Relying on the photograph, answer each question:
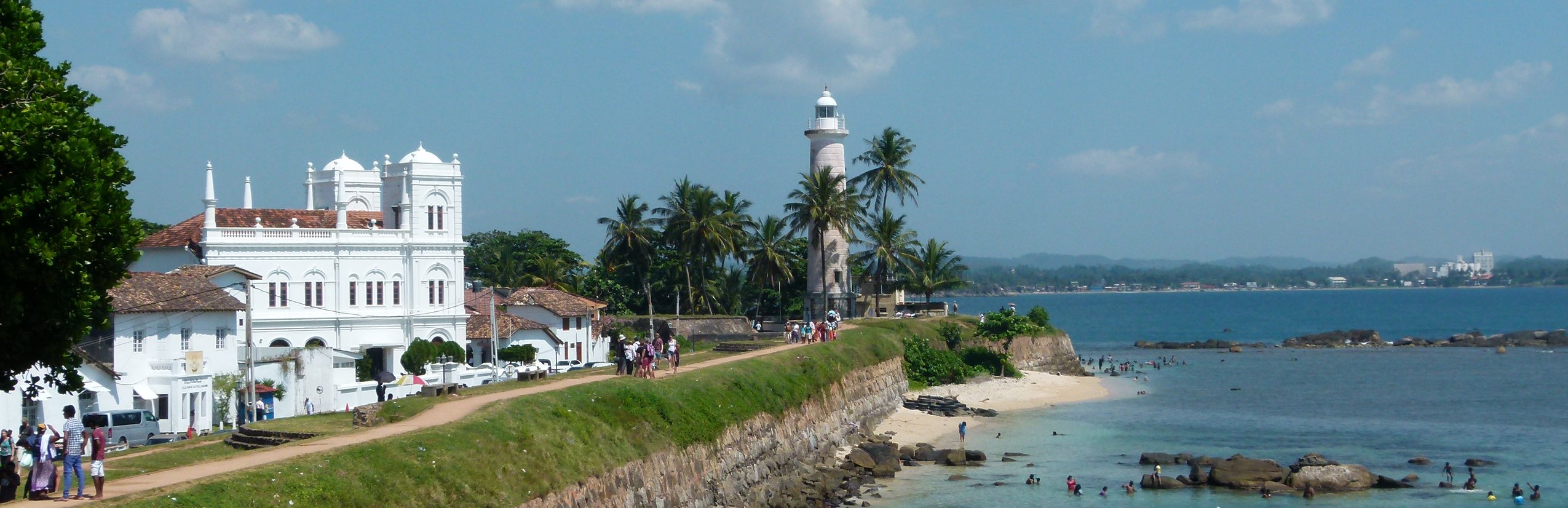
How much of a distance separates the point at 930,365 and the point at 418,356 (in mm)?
23077

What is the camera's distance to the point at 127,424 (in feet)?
112

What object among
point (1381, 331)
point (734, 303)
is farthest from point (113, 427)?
point (1381, 331)

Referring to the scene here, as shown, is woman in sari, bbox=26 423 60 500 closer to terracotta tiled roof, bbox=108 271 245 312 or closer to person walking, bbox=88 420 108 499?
person walking, bbox=88 420 108 499

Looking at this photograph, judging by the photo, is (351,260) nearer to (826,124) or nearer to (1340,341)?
(826,124)

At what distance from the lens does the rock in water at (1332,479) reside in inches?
1446

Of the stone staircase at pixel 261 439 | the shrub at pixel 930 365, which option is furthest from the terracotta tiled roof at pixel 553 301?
the stone staircase at pixel 261 439

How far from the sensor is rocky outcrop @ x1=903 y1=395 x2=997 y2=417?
54.7m

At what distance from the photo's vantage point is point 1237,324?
553 ft

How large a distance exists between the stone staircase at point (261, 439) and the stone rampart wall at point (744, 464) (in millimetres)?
5207

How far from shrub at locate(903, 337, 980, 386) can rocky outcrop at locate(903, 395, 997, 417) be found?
3.32 m

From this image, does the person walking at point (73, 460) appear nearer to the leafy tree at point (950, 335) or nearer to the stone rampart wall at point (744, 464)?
the stone rampart wall at point (744, 464)

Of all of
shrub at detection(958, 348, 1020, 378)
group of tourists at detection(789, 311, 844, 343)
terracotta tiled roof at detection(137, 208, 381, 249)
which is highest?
terracotta tiled roof at detection(137, 208, 381, 249)

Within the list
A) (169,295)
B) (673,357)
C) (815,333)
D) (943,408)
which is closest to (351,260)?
(169,295)

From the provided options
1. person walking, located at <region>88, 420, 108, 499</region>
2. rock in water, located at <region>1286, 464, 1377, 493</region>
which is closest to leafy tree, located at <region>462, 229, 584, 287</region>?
rock in water, located at <region>1286, 464, 1377, 493</region>
